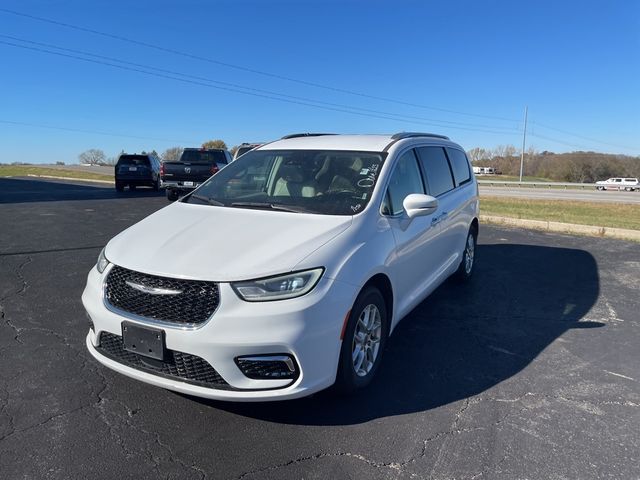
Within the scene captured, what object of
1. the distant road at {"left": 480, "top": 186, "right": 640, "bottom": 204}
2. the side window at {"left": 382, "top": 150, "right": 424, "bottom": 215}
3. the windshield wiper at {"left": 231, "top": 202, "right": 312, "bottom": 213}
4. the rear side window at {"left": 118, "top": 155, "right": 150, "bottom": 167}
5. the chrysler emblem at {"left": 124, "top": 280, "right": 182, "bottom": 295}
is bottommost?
the distant road at {"left": 480, "top": 186, "right": 640, "bottom": 204}

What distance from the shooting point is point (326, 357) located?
280 centimetres

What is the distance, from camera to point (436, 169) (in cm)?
496

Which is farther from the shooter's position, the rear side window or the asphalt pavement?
the rear side window

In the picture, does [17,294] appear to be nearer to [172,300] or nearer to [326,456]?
[172,300]

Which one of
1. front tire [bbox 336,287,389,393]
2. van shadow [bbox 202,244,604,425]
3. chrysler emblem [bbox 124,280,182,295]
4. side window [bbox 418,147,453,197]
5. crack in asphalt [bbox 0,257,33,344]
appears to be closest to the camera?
chrysler emblem [bbox 124,280,182,295]

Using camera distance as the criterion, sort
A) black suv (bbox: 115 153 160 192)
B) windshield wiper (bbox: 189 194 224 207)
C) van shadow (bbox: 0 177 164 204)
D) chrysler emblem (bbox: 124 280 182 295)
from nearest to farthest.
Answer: chrysler emblem (bbox: 124 280 182 295)
windshield wiper (bbox: 189 194 224 207)
van shadow (bbox: 0 177 164 204)
black suv (bbox: 115 153 160 192)

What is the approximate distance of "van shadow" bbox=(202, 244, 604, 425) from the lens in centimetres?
312

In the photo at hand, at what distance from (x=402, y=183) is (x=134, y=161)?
1912 centimetres

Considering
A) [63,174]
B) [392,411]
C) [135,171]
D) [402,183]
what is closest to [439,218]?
[402,183]

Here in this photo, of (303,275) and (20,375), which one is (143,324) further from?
(20,375)

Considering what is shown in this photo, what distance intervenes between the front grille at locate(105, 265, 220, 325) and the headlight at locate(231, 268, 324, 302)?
16 centimetres

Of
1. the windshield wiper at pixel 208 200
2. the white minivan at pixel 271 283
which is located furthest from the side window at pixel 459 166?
the windshield wiper at pixel 208 200

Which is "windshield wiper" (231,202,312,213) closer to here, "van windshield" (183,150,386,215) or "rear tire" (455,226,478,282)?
"van windshield" (183,150,386,215)

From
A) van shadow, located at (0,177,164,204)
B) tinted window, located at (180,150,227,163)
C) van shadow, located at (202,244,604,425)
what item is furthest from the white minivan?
van shadow, located at (0,177,164,204)
